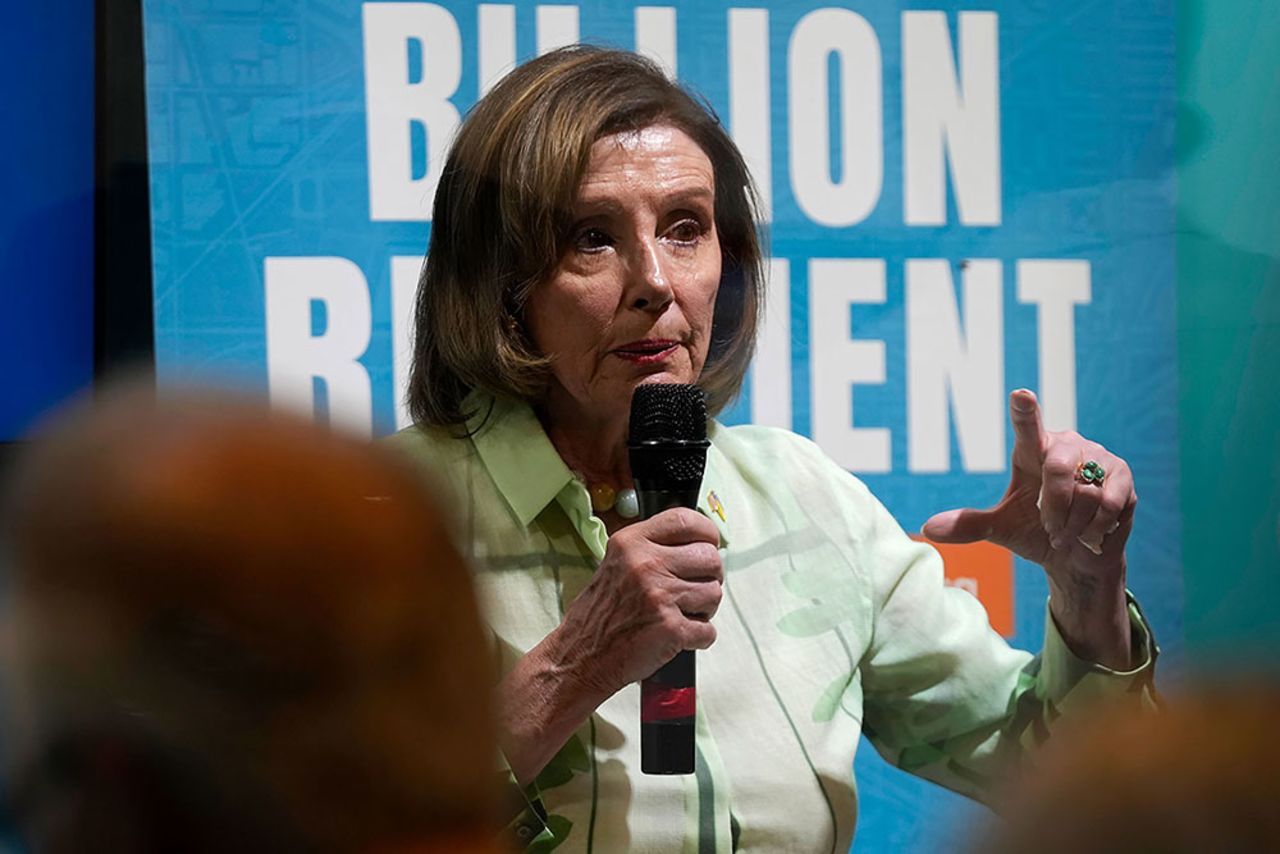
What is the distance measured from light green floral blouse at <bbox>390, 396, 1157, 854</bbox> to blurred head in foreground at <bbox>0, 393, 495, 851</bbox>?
0.99 m

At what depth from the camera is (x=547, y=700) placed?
1729 mm

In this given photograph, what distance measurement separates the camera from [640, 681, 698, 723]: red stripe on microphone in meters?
1.68

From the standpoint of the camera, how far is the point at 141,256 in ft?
7.95

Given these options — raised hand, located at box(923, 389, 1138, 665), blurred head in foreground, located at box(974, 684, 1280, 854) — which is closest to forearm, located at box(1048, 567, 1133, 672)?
raised hand, located at box(923, 389, 1138, 665)

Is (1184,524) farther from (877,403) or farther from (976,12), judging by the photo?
(976,12)

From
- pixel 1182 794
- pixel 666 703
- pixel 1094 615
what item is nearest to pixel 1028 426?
pixel 1094 615

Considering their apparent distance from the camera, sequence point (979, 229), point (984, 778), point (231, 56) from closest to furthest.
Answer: point (984, 778), point (231, 56), point (979, 229)

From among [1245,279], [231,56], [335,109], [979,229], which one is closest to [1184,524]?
[1245,279]

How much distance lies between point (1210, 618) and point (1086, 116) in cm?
79

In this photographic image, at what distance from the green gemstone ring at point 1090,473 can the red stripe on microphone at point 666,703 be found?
580 millimetres

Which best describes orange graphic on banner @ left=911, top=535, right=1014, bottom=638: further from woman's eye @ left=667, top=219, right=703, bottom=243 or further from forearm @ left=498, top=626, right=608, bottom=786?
forearm @ left=498, top=626, right=608, bottom=786

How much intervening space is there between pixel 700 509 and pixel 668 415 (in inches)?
8.3

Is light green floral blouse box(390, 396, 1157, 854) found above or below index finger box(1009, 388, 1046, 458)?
below

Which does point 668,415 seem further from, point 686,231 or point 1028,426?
point 1028,426
